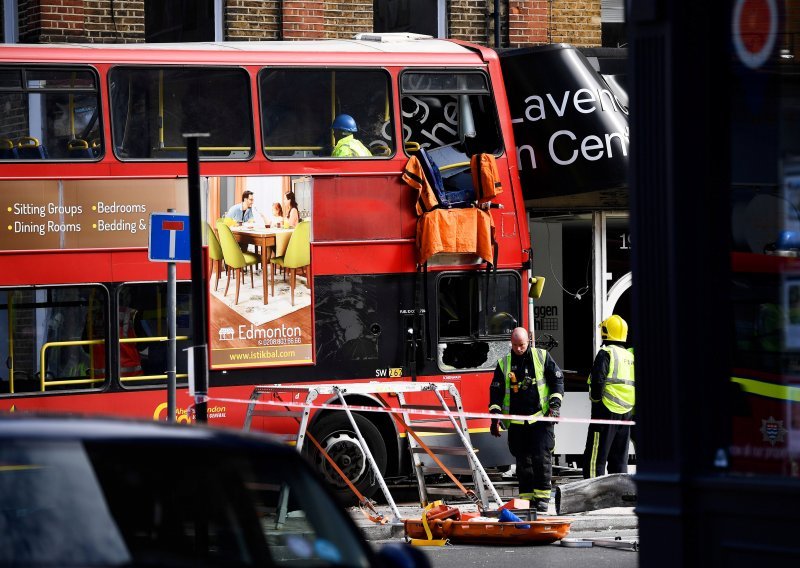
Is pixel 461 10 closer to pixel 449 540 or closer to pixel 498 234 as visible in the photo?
pixel 498 234

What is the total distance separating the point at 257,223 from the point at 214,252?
52cm

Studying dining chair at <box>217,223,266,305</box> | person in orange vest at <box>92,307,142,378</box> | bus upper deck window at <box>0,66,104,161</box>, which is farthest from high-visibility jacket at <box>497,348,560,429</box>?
bus upper deck window at <box>0,66,104,161</box>

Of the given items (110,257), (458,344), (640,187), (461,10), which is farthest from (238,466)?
(461,10)

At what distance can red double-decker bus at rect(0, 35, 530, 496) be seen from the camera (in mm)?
13602

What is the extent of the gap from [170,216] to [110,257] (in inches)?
91.6

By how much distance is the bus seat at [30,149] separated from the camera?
1354 centimetres

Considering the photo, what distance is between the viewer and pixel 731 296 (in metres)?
6.78

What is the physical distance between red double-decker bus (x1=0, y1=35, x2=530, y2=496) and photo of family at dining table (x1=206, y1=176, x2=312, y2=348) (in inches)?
0.6

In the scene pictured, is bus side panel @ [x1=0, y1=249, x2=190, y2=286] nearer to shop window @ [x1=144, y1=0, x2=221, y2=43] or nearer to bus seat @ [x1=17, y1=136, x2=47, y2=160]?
bus seat @ [x1=17, y1=136, x2=47, y2=160]

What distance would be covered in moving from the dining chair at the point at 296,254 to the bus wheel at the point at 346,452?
143 centimetres

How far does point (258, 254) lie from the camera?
47.1 ft

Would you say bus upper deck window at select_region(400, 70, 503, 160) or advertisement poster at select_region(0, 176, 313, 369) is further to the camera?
bus upper deck window at select_region(400, 70, 503, 160)

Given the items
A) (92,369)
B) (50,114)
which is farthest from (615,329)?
(50,114)

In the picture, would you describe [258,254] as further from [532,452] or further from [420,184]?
[532,452]
